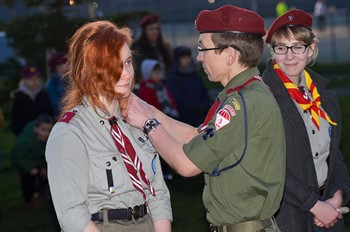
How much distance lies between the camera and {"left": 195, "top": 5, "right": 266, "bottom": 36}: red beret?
470 centimetres

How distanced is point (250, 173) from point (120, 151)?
2.17 feet

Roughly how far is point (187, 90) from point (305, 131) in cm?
733

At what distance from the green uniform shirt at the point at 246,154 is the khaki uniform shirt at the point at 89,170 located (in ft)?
0.88

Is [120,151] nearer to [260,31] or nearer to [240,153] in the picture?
[240,153]

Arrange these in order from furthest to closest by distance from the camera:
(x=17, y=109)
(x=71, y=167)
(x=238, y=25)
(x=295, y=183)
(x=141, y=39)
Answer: (x=141, y=39), (x=17, y=109), (x=295, y=183), (x=238, y=25), (x=71, y=167)

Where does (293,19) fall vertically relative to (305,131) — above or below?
above

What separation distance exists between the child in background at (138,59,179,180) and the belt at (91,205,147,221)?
23.7ft

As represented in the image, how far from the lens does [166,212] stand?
15.6ft

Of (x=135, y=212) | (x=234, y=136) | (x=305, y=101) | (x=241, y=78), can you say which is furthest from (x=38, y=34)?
(x=234, y=136)

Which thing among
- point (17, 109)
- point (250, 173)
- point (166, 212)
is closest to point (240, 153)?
point (250, 173)

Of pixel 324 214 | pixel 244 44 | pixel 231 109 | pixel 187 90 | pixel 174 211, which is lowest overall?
pixel 174 211

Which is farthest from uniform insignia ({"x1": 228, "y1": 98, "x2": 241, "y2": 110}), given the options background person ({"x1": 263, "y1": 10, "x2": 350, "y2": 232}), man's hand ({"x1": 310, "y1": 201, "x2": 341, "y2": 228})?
man's hand ({"x1": 310, "y1": 201, "x2": 341, "y2": 228})

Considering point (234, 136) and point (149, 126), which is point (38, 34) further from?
point (234, 136)

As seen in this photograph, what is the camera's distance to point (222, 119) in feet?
15.0
